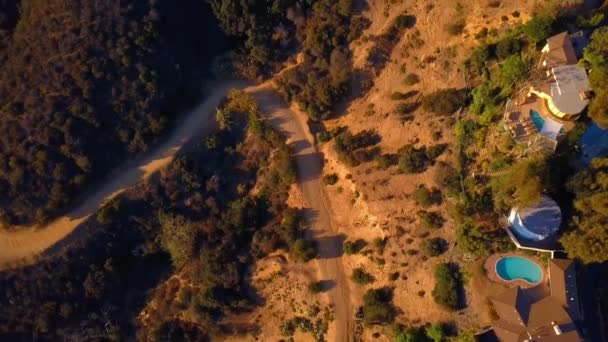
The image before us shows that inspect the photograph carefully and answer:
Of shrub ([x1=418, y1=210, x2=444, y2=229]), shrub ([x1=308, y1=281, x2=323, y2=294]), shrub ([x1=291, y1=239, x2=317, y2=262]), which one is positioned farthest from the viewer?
shrub ([x1=308, y1=281, x2=323, y2=294])

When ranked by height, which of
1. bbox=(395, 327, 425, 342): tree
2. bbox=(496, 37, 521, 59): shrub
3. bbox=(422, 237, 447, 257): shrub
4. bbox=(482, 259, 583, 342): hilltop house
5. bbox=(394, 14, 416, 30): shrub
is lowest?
bbox=(395, 327, 425, 342): tree

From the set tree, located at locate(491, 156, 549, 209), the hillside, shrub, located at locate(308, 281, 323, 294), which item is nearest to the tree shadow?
shrub, located at locate(308, 281, 323, 294)

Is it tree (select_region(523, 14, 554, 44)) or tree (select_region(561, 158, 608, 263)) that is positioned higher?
tree (select_region(523, 14, 554, 44))

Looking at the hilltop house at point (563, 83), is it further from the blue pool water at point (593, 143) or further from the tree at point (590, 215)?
the tree at point (590, 215)

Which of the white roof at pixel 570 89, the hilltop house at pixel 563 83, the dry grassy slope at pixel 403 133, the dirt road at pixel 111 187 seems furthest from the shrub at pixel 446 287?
the dirt road at pixel 111 187

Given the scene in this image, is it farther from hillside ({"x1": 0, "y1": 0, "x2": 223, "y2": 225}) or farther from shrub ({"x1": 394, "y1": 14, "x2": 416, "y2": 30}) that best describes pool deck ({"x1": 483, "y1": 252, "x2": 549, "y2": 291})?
hillside ({"x1": 0, "y1": 0, "x2": 223, "y2": 225})

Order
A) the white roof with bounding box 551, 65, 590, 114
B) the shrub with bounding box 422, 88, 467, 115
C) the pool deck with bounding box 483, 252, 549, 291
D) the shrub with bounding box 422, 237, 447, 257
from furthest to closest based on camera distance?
the shrub with bounding box 422, 88, 467, 115
the shrub with bounding box 422, 237, 447, 257
the pool deck with bounding box 483, 252, 549, 291
the white roof with bounding box 551, 65, 590, 114

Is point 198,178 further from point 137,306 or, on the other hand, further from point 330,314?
point 330,314
